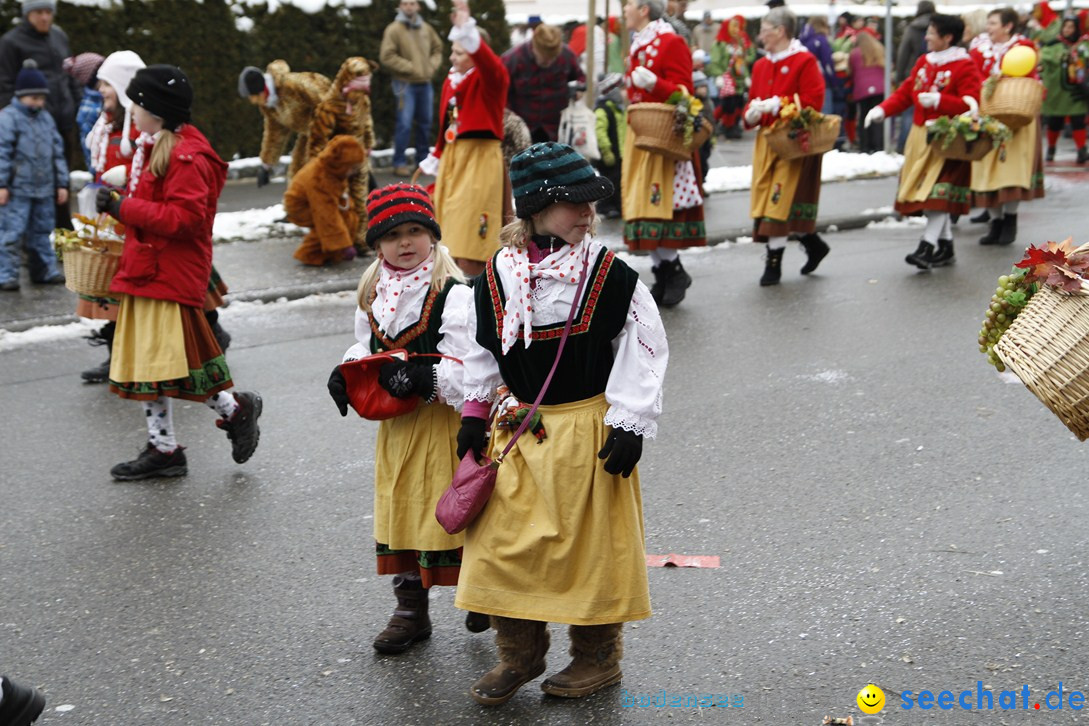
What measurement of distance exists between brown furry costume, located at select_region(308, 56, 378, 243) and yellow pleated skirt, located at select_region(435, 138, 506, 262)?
6.54 feet

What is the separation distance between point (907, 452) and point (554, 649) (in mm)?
2392

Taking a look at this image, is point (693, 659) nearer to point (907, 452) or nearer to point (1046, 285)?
point (1046, 285)

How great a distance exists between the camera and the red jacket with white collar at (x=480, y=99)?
8539mm

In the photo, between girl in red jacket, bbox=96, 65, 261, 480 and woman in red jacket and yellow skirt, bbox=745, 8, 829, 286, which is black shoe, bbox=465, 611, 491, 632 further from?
woman in red jacket and yellow skirt, bbox=745, 8, 829, 286

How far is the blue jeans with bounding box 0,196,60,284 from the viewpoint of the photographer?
32.4 feet

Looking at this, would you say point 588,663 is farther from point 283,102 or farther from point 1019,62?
point 283,102

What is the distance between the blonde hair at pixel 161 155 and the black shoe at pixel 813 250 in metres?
5.75

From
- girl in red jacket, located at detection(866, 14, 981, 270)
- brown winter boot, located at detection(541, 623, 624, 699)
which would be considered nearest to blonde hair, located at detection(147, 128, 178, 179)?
brown winter boot, located at detection(541, 623, 624, 699)

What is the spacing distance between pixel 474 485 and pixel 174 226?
2496 millimetres

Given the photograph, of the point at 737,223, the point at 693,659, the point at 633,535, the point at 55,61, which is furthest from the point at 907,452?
the point at 55,61

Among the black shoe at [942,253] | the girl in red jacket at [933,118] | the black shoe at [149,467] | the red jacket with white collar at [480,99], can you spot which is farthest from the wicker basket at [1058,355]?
the black shoe at [942,253]

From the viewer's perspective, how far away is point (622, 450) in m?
3.46

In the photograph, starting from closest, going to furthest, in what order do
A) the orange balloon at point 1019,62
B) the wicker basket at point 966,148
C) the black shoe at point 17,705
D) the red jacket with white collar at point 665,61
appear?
the black shoe at point 17,705
the red jacket with white collar at point 665,61
the wicker basket at point 966,148
the orange balloon at point 1019,62

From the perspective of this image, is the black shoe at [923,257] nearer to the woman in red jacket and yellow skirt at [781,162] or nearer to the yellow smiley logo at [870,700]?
the woman in red jacket and yellow skirt at [781,162]
